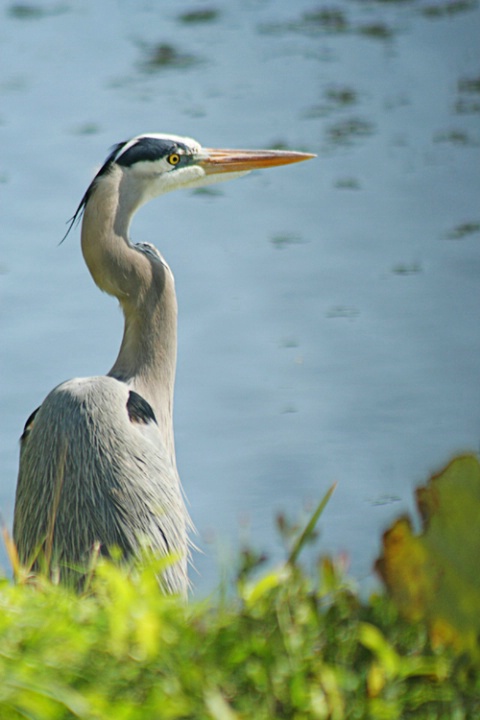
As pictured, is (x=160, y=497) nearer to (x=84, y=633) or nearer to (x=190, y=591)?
(x=190, y=591)

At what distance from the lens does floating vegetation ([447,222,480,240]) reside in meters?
8.24

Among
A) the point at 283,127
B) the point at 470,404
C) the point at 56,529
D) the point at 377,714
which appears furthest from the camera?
the point at 283,127

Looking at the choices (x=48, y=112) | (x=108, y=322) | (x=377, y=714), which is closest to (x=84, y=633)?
(x=377, y=714)

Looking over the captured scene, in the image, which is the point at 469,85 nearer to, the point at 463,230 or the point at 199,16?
the point at 463,230

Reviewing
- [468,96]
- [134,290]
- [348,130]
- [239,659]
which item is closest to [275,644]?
[239,659]

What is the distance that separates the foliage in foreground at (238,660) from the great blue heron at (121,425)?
124cm

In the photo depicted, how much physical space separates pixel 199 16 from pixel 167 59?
138 centimetres

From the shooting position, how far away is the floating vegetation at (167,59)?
37.9ft

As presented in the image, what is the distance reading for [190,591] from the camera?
4.10 metres

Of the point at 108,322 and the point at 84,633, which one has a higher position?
the point at 84,633

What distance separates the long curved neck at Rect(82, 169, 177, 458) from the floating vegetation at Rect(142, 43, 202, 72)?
25.1ft

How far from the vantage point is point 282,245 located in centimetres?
838

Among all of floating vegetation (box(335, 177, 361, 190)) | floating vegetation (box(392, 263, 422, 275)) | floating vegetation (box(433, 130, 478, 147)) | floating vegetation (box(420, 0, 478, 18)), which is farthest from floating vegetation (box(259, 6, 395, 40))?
floating vegetation (box(392, 263, 422, 275))

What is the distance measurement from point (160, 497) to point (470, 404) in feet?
11.4
